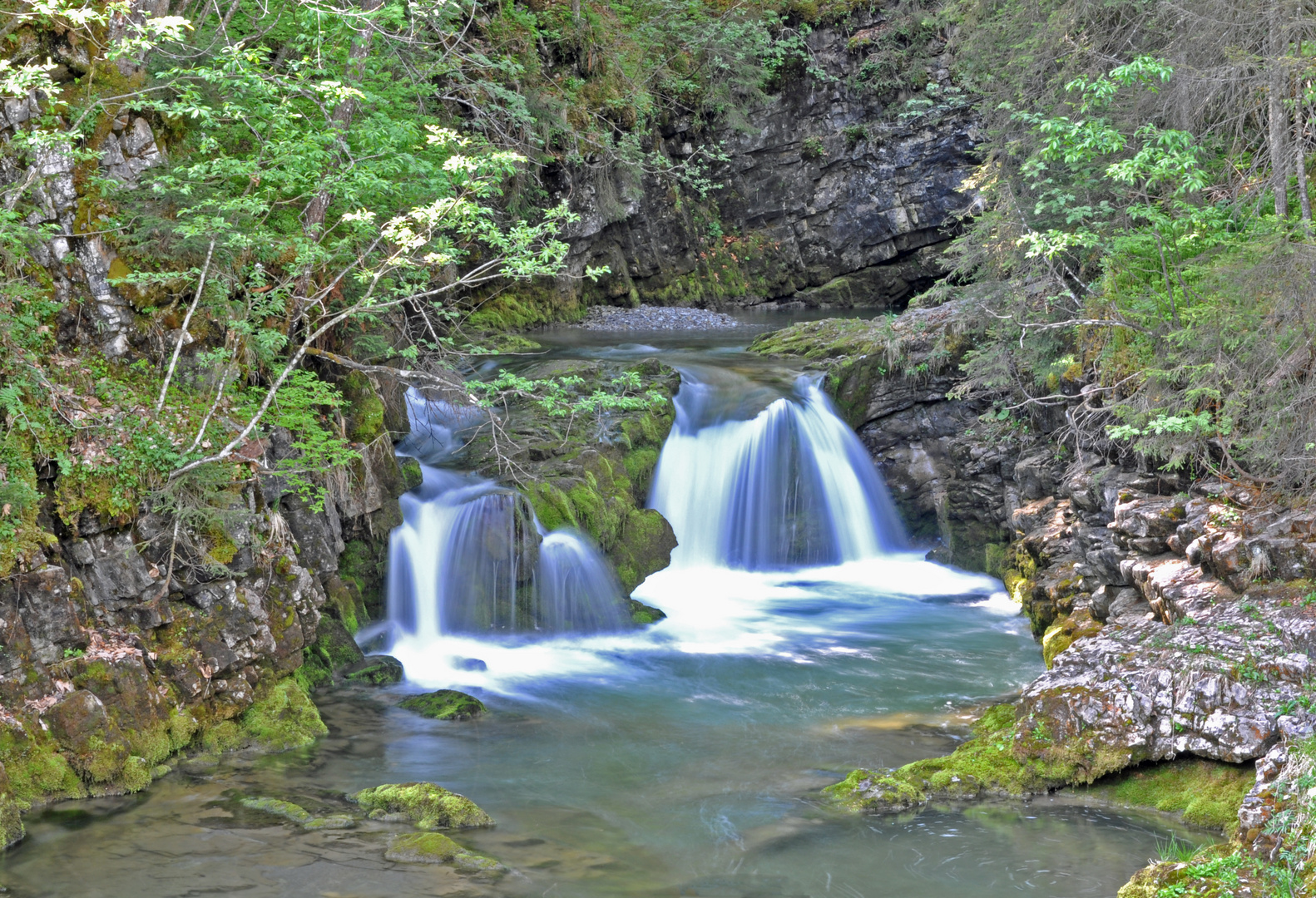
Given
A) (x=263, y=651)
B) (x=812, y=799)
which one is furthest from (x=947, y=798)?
(x=263, y=651)

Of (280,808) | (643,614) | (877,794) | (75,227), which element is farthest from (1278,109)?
(75,227)

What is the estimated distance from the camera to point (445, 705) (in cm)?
773

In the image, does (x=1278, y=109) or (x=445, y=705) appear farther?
(x=445, y=705)

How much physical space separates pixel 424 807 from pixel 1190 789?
15.2 ft

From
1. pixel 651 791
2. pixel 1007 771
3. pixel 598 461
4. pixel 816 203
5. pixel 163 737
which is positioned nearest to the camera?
pixel 1007 771

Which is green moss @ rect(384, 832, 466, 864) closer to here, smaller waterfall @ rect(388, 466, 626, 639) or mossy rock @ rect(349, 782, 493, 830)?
mossy rock @ rect(349, 782, 493, 830)

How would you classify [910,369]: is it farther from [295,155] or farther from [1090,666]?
[295,155]

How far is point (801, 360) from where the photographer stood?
1498cm

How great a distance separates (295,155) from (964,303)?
26.1ft

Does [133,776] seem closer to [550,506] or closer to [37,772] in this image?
[37,772]

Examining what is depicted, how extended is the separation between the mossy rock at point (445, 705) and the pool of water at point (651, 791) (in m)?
0.10

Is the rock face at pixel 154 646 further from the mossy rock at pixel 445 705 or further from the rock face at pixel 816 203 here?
the rock face at pixel 816 203

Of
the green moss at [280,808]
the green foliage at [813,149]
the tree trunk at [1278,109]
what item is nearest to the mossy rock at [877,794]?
the green moss at [280,808]

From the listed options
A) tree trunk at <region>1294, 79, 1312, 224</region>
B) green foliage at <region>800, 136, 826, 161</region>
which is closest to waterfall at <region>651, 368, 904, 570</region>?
tree trunk at <region>1294, 79, 1312, 224</region>
